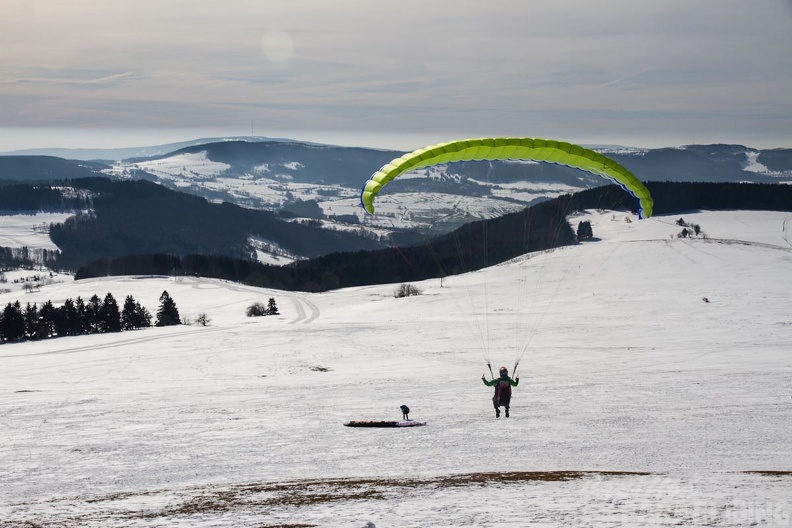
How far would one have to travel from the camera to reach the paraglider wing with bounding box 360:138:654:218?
69.4ft

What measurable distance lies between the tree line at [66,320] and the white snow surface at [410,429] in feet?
55.7

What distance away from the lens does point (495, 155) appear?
22094 mm

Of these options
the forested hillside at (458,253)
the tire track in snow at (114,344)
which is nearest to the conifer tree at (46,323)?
the tire track in snow at (114,344)

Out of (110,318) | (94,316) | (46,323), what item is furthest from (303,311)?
(46,323)

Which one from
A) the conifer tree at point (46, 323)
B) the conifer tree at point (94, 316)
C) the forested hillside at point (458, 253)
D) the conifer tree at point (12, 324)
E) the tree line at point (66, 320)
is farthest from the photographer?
the forested hillside at point (458, 253)

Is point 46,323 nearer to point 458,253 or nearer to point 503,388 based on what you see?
point 503,388

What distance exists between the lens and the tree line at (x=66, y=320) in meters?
64.6

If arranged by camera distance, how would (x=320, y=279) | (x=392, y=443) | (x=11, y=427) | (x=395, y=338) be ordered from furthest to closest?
1. (x=320, y=279)
2. (x=395, y=338)
3. (x=11, y=427)
4. (x=392, y=443)

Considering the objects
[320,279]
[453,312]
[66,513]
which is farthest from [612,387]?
[320,279]

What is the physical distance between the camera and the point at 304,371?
→ 3441cm

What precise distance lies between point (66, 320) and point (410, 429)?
191ft

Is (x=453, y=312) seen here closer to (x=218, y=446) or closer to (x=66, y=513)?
(x=218, y=446)

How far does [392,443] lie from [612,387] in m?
11.7

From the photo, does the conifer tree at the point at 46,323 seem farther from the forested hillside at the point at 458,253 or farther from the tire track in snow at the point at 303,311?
the forested hillside at the point at 458,253
